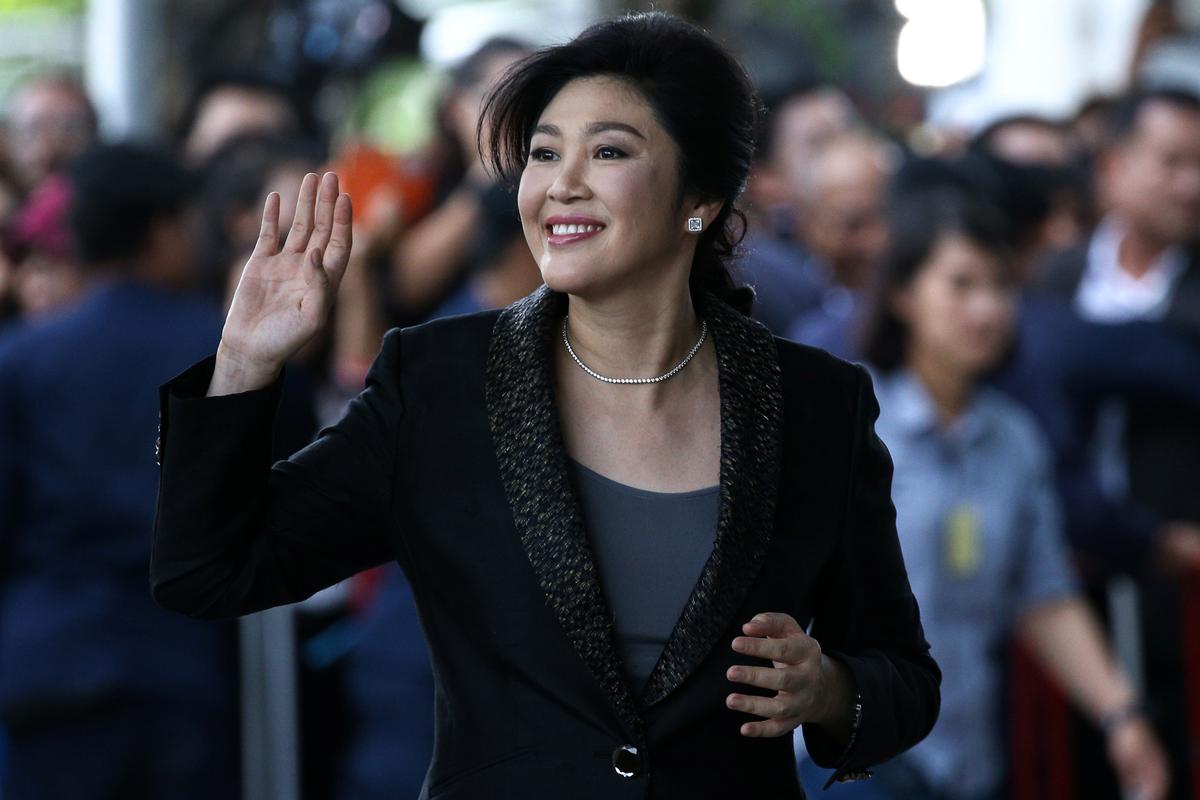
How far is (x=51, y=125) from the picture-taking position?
27.1 ft

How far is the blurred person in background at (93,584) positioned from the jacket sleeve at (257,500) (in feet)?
7.93

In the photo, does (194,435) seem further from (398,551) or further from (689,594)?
(689,594)

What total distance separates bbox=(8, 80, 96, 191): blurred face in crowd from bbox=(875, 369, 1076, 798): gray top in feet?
13.1

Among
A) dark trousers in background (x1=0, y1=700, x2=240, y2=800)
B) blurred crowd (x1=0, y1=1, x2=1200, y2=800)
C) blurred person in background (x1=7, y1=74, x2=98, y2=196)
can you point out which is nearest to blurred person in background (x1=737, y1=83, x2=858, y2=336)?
blurred crowd (x1=0, y1=1, x2=1200, y2=800)

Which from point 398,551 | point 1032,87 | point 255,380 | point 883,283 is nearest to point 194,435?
point 255,380

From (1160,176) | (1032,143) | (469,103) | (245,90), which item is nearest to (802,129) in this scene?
(1032,143)

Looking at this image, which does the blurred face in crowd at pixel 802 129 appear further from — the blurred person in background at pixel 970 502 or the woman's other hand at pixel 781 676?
the woman's other hand at pixel 781 676

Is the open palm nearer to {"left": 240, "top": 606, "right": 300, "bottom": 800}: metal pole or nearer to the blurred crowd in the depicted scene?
the blurred crowd

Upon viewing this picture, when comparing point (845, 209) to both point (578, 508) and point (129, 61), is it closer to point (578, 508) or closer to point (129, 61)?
point (129, 61)

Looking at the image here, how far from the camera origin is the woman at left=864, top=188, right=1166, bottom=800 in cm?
521

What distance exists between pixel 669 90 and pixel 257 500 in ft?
2.66

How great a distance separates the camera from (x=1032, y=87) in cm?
1450

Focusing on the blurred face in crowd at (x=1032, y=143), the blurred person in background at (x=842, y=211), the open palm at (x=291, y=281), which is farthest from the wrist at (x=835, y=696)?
the blurred face in crowd at (x=1032, y=143)

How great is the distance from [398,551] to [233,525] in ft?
0.88
